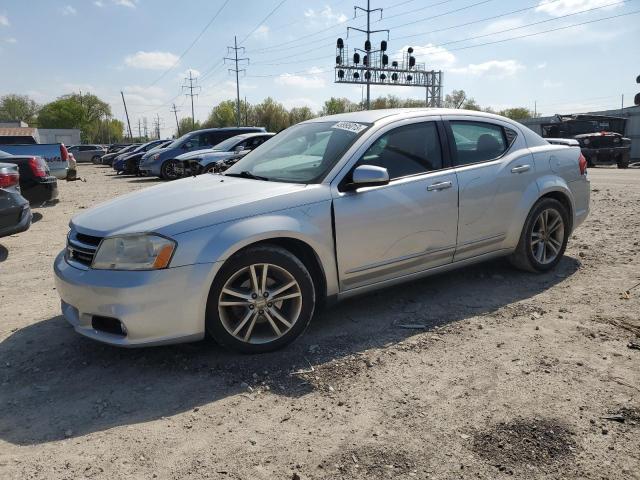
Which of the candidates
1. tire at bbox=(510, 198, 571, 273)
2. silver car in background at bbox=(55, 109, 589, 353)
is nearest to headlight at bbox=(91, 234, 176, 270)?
silver car in background at bbox=(55, 109, 589, 353)

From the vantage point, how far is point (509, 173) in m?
4.70

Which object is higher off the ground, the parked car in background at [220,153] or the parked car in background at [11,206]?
the parked car in background at [220,153]

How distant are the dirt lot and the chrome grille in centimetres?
66

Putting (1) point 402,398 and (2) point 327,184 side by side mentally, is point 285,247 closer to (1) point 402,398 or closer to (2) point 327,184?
(2) point 327,184

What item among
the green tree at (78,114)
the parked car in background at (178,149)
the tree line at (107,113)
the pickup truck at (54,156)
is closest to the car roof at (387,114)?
the pickup truck at (54,156)

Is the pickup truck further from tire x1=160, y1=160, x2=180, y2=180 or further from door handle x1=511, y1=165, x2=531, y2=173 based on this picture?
door handle x1=511, y1=165, x2=531, y2=173

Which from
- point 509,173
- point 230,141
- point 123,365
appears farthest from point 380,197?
point 230,141

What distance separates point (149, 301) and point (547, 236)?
3811 millimetres

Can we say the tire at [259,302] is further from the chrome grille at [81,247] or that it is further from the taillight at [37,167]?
the taillight at [37,167]

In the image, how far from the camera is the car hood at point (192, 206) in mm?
3303

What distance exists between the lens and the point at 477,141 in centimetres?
470

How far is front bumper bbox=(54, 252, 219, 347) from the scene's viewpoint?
3.12 m

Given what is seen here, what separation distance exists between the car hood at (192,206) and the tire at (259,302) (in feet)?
0.96

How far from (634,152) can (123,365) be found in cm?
3164
